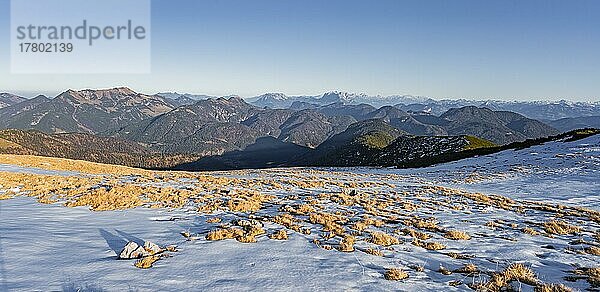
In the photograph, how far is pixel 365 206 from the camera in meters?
18.2

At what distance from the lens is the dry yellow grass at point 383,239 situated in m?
11.3

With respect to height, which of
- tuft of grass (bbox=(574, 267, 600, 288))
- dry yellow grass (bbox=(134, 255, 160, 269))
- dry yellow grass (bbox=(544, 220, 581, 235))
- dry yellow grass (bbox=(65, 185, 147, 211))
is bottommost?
dry yellow grass (bbox=(544, 220, 581, 235))

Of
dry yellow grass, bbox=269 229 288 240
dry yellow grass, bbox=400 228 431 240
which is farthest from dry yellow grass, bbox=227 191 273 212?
dry yellow grass, bbox=400 228 431 240

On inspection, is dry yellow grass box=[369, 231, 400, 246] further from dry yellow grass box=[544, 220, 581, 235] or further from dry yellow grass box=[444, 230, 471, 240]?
dry yellow grass box=[544, 220, 581, 235]

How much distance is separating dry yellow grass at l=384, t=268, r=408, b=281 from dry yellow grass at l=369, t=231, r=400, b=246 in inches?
106

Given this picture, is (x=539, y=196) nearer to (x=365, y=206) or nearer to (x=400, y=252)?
(x=365, y=206)

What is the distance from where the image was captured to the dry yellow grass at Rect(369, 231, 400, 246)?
11281 millimetres

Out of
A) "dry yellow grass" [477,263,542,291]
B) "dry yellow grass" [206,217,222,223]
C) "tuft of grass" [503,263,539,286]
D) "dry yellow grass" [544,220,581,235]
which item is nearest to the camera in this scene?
"dry yellow grass" [477,263,542,291]

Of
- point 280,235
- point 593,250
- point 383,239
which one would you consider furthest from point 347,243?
point 593,250

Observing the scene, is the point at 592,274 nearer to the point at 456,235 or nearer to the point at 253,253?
the point at 456,235

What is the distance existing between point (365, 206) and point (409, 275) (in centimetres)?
982

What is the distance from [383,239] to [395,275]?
128 inches

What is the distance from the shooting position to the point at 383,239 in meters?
11.5

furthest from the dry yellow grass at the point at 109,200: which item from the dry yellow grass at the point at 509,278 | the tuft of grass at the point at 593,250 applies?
the tuft of grass at the point at 593,250
